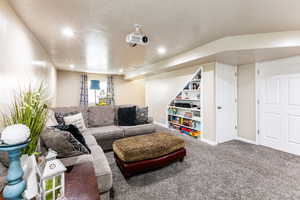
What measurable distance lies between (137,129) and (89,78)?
4955 millimetres

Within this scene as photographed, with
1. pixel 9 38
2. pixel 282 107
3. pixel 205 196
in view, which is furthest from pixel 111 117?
pixel 282 107

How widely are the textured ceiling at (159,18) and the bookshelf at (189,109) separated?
5.08 feet

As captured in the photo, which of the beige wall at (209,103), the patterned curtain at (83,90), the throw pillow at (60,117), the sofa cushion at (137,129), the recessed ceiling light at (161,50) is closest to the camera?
the throw pillow at (60,117)

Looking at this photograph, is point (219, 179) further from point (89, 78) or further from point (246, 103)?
point (89, 78)

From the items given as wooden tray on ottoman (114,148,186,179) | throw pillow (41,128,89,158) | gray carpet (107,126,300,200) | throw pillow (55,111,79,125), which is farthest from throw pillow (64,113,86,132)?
throw pillow (41,128,89,158)

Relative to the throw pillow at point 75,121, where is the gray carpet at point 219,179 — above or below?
below

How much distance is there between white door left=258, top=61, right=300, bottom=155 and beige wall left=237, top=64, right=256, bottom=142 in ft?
0.48

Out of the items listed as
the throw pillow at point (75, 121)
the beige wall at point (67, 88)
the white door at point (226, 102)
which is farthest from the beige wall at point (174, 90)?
the beige wall at point (67, 88)

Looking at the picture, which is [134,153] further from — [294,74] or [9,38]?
[294,74]

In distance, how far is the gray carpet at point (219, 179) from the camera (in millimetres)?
1714

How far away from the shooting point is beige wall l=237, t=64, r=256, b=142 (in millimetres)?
3506

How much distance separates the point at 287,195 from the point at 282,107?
6.79 feet

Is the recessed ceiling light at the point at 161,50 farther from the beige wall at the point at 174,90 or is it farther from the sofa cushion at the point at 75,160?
the sofa cushion at the point at 75,160

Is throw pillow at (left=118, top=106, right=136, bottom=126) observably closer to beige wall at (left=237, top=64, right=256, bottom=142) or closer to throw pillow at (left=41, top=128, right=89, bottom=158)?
throw pillow at (left=41, top=128, right=89, bottom=158)
